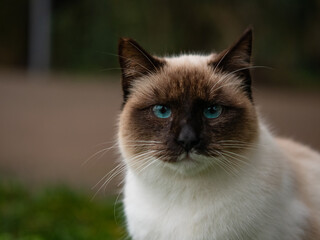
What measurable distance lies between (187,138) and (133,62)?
67 cm

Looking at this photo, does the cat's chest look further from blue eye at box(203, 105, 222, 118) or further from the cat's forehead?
the cat's forehead

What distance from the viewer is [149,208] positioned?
2.60 meters

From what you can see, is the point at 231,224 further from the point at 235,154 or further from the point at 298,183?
the point at 298,183

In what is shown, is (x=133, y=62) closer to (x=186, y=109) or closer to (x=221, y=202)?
(x=186, y=109)

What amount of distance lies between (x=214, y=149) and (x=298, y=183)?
700 millimetres

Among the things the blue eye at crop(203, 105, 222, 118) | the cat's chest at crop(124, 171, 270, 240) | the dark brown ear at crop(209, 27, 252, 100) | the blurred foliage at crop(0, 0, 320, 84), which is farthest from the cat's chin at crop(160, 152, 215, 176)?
the blurred foliage at crop(0, 0, 320, 84)

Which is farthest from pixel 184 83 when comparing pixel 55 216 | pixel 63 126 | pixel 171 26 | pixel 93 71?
pixel 171 26

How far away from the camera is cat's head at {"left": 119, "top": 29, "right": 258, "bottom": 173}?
7.77 feet

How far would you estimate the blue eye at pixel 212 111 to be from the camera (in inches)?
96.7

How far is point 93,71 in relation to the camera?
7152 millimetres

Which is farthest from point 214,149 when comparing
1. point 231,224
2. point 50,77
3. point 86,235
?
point 50,77

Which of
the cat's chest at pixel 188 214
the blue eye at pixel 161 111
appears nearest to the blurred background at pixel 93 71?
the cat's chest at pixel 188 214

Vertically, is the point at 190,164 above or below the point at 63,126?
below

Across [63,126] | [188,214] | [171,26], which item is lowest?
[188,214]
